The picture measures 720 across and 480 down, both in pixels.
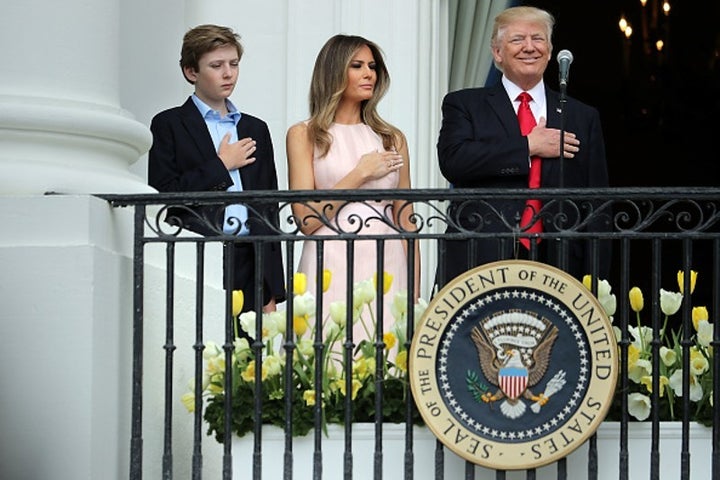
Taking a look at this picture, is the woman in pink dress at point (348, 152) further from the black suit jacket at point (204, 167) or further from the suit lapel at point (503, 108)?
the suit lapel at point (503, 108)

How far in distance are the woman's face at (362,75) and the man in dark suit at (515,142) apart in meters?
0.33

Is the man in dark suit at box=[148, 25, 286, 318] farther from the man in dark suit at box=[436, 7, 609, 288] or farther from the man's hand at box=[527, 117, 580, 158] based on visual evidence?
the man's hand at box=[527, 117, 580, 158]

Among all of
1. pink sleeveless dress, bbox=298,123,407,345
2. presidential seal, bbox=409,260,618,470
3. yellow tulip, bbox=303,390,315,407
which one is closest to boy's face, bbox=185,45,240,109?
pink sleeveless dress, bbox=298,123,407,345

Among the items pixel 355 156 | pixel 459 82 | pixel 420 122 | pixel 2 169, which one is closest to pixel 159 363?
pixel 2 169

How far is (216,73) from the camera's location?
7.47 metres

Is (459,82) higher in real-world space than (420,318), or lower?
higher

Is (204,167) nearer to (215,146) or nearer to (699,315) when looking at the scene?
(215,146)

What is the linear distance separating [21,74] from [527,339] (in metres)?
2.01

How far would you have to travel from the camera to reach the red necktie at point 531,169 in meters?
6.79

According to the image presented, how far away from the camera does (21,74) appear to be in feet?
21.0

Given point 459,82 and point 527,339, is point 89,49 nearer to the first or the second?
point 527,339

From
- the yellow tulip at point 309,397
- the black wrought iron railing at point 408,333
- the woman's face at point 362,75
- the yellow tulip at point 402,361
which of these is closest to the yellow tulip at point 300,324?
the black wrought iron railing at point 408,333

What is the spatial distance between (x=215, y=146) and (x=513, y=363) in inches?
85.4

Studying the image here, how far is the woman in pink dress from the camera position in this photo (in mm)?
7270
